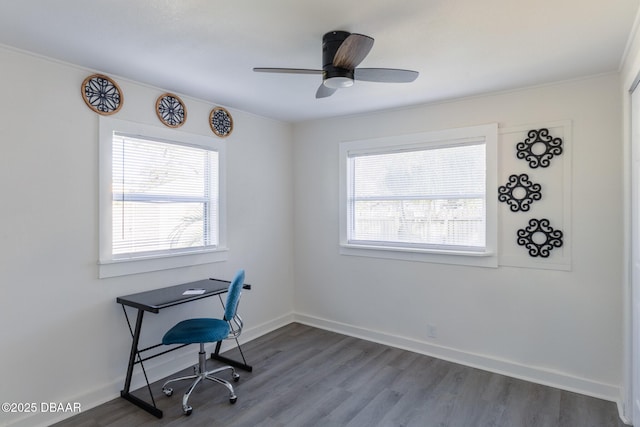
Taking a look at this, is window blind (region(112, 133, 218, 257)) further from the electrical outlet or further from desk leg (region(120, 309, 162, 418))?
the electrical outlet

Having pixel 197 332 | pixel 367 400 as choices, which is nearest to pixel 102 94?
pixel 197 332

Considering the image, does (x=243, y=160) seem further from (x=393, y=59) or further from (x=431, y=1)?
(x=431, y=1)

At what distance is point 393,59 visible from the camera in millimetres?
2543

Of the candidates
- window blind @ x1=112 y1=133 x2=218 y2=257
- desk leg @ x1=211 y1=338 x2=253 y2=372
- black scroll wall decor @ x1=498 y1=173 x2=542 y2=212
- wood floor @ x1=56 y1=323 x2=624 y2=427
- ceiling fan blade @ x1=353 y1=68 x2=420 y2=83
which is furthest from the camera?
desk leg @ x1=211 y1=338 x2=253 y2=372

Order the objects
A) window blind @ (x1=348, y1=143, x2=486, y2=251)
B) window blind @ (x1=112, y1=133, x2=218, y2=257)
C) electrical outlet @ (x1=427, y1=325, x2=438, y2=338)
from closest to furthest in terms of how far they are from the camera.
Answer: window blind @ (x1=112, y1=133, x2=218, y2=257) < window blind @ (x1=348, y1=143, x2=486, y2=251) < electrical outlet @ (x1=427, y1=325, x2=438, y2=338)

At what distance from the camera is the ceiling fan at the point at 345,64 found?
1.85 m

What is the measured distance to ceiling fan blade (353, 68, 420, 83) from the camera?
2.18 m

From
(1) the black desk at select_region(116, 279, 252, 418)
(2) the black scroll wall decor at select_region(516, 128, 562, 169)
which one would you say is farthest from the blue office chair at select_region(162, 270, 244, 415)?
(2) the black scroll wall decor at select_region(516, 128, 562, 169)

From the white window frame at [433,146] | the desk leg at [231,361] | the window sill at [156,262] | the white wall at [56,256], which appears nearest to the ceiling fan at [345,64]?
the white window frame at [433,146]

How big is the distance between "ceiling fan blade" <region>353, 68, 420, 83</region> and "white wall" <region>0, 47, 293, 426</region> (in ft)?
6.21

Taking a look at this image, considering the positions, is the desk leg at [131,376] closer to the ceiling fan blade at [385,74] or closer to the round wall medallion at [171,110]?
the round wall medallion at [171,110]

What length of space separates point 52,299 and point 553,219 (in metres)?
3.83

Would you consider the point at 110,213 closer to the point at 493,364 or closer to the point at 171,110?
the point at 171,110

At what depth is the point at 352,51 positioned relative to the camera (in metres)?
1.88
